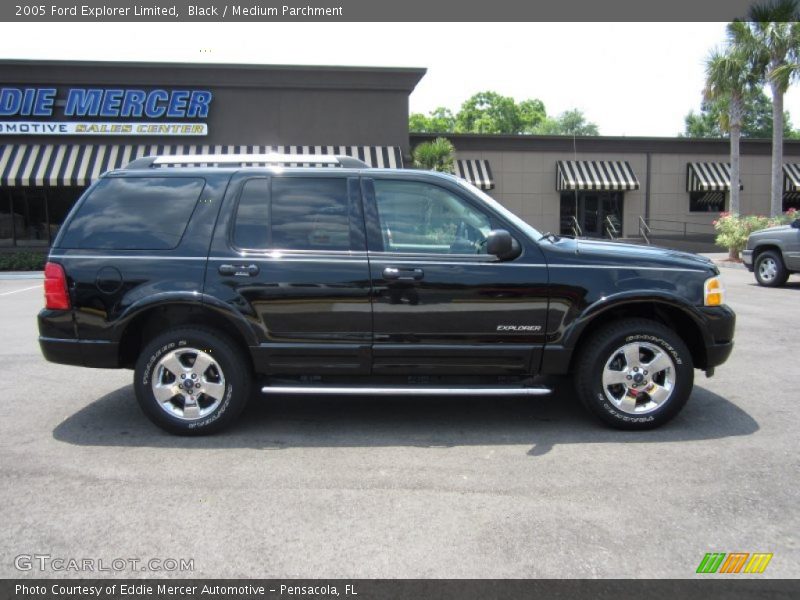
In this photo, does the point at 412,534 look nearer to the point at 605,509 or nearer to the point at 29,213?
the point at 605,509

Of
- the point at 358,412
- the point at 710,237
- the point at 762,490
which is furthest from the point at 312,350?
the point at 710,237

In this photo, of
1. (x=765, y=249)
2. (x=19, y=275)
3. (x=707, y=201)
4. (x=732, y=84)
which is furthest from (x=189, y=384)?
(x=707, y=201)

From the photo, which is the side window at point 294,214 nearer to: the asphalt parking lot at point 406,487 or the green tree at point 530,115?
the asphalt parking lot at point 406,487

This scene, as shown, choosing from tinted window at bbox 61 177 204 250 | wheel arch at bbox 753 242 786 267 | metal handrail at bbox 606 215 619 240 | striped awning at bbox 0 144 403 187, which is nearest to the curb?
striped awning at bbox 0 144 403 187

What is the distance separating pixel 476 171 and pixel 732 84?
9598 millimetres

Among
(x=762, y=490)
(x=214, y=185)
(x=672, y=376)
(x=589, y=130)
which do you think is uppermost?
(x=589, y=130)

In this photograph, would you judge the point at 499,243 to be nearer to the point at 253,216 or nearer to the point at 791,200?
the point at 253,216

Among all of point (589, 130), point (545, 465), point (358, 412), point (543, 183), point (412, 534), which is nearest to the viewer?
point (412, 534)

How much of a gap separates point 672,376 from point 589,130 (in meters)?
82.8

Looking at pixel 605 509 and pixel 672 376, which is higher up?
pixel 672 376

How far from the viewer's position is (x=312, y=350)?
4508 millimetres

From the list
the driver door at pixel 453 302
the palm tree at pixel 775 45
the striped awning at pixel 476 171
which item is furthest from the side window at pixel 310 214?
the palm tree at pixel 775 45

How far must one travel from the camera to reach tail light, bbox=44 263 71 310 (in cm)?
450

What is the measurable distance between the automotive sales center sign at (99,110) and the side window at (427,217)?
1845cm
